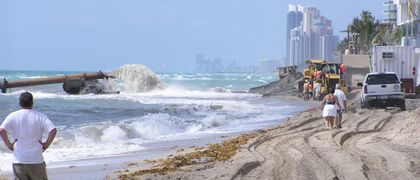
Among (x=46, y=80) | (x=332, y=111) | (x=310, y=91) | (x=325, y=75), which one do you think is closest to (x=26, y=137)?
(x=332, y=111)

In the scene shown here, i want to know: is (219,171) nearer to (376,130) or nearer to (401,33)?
(376,130)

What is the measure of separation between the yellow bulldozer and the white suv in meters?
13.2

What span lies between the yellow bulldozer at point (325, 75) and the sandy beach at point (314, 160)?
23.5 m

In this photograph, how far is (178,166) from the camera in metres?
11.6

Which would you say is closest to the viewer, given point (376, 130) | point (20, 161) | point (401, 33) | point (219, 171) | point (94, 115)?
point (20, 161)

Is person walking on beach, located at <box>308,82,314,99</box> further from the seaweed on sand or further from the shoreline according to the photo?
the seaweed on sand

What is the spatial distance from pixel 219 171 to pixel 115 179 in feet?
5.29

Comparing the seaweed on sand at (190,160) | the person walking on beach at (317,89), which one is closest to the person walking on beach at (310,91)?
the person walking on beach at (317,89)

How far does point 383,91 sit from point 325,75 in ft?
45.2

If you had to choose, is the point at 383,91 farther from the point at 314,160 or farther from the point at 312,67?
the point at 312,67

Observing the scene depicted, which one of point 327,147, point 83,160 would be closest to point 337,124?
point 327,147

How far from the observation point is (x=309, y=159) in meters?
11.3

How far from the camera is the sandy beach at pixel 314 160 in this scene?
994 cm

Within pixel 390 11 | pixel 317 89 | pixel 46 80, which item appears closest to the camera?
pixel 317 89
